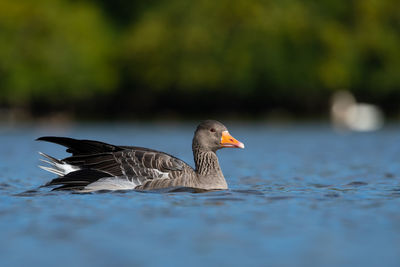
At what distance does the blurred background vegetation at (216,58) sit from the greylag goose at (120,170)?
53.2 metres

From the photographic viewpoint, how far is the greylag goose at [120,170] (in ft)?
45.4

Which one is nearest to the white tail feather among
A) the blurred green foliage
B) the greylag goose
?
the greylag goose

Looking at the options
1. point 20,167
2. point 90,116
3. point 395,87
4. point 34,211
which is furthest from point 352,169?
point 90,116

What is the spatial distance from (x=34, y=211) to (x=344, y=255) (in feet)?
17.0

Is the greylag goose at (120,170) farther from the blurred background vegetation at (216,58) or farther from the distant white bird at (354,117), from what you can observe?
the blurred background vegetation at (216,58)

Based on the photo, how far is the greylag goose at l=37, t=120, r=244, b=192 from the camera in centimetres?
1384

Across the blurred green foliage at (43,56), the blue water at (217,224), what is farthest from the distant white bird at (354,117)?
the blue water at (217,224)

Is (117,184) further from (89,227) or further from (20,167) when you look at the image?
(20,167)

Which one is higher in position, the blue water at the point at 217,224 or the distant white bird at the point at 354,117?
the distant white bird at the point at 354,117

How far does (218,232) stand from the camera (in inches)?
391

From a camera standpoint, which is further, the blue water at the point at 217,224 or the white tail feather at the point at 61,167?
the white tail feather at the point at 61,167

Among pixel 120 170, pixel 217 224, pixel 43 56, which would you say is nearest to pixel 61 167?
pixel 120 170

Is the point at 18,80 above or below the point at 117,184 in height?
above

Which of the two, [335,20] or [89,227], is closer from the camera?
[89,227]
